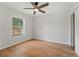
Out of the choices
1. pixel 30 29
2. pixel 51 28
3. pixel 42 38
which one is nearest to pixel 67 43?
pixel 51 28

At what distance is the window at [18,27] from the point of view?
12.5 ft

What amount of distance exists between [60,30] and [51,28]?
0.58 metres

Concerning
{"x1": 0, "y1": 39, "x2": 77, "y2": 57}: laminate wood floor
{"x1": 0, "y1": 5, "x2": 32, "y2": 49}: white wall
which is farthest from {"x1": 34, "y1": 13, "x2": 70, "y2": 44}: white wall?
{"x1": 0, "y1": 5, "x2": 32, "y2": 49}: white wall

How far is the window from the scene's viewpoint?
3801 millimetres

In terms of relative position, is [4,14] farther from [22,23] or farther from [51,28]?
[51,28]

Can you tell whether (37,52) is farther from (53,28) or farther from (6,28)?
(53,28)

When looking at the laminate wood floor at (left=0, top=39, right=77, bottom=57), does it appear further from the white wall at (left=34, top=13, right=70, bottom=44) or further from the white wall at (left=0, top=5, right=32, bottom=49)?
the white wall at (left=34, top=13, right=70, bottom=44)

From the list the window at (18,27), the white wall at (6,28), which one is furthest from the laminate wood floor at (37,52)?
the window at (18,27)

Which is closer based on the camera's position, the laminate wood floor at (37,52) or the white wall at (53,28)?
the laminate wood floor at (37,52)

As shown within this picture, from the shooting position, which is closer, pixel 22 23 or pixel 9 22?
pixel 9 22

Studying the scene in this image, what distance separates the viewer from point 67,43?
404cm

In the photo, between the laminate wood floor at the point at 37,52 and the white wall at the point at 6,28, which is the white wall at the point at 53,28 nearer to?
the laminate wood floor at the point at 37,52

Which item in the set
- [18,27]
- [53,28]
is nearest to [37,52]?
[18,27]

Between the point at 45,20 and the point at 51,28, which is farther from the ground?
the point at 45,20
